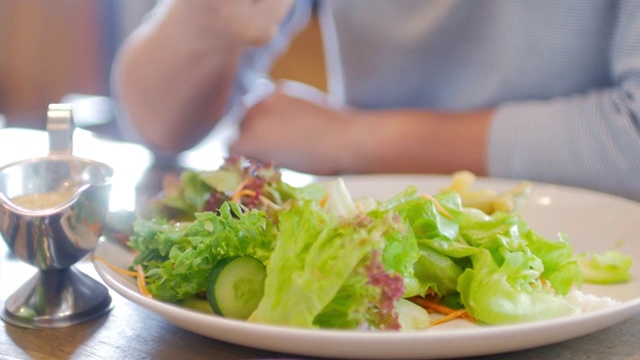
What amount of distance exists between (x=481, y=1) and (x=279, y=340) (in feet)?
3.32

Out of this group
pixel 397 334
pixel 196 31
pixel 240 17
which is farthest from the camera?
pixel 196 31

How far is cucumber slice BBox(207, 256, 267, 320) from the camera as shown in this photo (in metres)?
0.61

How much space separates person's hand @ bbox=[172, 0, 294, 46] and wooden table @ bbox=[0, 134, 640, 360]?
28.1 inches

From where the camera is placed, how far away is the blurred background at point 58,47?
3877 millimetres

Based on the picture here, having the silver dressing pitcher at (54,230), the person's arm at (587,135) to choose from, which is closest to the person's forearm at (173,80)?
the person's arm at (587,135)

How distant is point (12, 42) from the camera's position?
3.96 metres

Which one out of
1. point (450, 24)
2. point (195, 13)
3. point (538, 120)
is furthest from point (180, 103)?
point (538, 120)

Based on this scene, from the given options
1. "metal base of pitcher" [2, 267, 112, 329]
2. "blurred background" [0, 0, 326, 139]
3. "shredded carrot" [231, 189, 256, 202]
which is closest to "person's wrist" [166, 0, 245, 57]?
"shredded carrot" [231, 189, 256, 202]

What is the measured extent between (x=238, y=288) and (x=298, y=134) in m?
0.85

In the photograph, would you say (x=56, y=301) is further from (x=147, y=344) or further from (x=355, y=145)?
(x=355, y=145)

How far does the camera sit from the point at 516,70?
4.47ft

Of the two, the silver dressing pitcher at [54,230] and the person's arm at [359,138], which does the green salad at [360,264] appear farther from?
the person's arm at [359,138]

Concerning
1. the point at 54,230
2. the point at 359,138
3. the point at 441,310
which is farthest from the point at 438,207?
the point at 359,138

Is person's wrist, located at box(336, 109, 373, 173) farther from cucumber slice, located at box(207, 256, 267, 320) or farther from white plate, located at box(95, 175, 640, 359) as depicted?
cucumber slice, located at box(207, 256, 267, 320)
